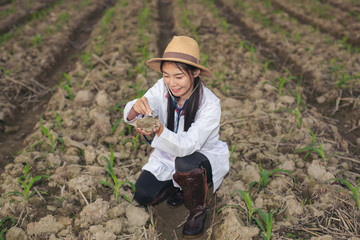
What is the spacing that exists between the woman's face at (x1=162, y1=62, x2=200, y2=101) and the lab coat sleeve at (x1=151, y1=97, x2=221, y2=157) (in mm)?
210

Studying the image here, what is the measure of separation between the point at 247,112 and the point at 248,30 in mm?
3669

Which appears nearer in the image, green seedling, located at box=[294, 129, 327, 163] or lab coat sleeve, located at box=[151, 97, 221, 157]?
lab coat sleeve, located at box=[151, 97, 221, 157]

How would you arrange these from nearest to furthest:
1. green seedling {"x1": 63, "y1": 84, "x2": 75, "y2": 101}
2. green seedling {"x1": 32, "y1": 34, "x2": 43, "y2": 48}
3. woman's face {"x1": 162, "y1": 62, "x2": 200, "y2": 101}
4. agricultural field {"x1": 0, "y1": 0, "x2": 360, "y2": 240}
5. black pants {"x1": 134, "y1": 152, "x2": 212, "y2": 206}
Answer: woman's face {"x1": 162, "y1": 62, "x2": 200, "y2": 101}
black pants {"x1": 134, "y1": 152, "x2": 212, "y2": 206}
agricultural field {"x1": 0, "y1": 0, "x2": 360, "y2": 240}
green seedling {"x1": 63, "y1": 84, "x2": 75, "y2": 101}
green seedling {"x1": 32, "y1": 34, "x2": 43, "y2": 48}

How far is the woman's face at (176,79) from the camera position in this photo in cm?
180

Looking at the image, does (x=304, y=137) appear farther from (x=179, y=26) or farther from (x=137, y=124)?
(x=179, y=26)

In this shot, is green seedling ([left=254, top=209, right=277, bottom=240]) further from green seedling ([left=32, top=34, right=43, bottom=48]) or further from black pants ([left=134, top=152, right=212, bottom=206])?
green seedling ([left=32, top=34, right=43, bottom=48])

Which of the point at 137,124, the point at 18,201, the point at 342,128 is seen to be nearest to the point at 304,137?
the point at 342,128

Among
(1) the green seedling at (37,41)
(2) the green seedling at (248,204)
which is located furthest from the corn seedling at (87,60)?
(2) the green seedling at (248,204)

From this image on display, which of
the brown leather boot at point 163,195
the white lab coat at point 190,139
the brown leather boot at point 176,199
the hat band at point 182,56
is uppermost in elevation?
the hat band at point 182,56

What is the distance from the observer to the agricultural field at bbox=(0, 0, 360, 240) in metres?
2.02

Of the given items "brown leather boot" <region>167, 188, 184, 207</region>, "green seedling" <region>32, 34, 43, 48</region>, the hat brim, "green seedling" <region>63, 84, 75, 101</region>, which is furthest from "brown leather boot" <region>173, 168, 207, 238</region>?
"green seedling" <region>32, 34, 43, 48</region>

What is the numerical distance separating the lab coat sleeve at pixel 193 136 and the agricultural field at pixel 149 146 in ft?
1.66

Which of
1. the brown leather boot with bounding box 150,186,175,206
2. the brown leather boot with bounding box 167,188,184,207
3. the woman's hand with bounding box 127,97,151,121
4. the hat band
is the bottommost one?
the brown leather boot with bounding box 167,188,184,207

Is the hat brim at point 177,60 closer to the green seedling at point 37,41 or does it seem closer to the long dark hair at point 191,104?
the long dark hair at point 191,104
